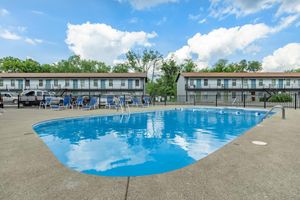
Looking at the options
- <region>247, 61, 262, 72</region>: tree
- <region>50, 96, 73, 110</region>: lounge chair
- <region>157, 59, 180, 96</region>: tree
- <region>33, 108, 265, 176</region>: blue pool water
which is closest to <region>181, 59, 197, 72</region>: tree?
<region>157, 59, 180, 96</region>: tree

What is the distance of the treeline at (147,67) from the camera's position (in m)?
39.7

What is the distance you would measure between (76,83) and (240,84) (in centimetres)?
2880

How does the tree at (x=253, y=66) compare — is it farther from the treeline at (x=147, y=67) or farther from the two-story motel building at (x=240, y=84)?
the two-story motel building at (x=240, y=84)

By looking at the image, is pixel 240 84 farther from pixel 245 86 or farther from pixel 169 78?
pixel 169 78

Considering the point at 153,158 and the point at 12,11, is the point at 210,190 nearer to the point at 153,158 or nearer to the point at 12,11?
the point at 153,158

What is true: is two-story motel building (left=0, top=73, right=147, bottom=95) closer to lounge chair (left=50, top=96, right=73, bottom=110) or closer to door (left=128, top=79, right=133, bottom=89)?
door (left=128, top=79, right=133, bottom=89)

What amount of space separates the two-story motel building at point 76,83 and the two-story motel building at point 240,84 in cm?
945

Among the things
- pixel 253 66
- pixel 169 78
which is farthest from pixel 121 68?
pixel 253 66

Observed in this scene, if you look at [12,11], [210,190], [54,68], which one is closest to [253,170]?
[210,190]

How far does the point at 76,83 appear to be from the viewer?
2977 cm

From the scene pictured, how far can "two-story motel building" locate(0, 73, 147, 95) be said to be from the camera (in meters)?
29.1

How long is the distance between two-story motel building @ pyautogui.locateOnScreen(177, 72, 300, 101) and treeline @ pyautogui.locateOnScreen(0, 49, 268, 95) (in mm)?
8485

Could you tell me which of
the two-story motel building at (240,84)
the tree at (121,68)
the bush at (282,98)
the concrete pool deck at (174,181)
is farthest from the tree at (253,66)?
the concrete pool deck at (174,181)

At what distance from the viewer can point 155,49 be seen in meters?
41.0
